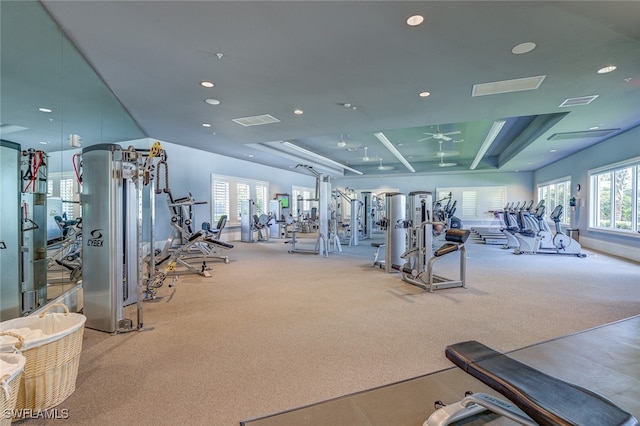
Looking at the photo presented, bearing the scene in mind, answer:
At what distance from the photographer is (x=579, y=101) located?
460cm

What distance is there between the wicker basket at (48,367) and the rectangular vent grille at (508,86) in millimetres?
4942

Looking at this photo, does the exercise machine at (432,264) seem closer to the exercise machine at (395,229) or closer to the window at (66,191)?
the exercise machine at (395,229)

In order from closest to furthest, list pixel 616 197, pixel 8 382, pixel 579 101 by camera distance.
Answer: pixel 8 382 < pixel 579 101 < pixel 616 197

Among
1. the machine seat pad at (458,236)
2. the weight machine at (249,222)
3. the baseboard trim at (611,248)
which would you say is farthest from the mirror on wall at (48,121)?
the baseboard trim at (611,248)

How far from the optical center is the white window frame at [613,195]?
245 inches

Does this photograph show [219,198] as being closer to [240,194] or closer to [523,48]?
[240,194]

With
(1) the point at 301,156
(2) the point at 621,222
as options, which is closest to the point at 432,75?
(2) the point at 621,222

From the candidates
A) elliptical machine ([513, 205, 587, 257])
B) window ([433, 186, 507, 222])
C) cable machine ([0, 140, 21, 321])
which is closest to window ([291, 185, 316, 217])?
window ([433, 186, 507, 222])

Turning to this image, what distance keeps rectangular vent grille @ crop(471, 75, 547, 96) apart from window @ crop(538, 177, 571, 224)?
7.03 m

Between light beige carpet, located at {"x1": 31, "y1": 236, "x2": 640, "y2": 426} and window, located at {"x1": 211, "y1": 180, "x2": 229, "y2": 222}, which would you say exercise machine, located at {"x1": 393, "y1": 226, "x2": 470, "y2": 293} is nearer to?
light beige carpet, located at {"x1": 31, "y1": 236, "x2": 640, "y2": 426}

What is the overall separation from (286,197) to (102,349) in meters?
9.71

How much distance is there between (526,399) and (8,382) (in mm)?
2222

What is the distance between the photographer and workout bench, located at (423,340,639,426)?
3.65 feet

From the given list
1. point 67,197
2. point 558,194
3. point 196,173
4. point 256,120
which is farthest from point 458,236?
point 558,194
